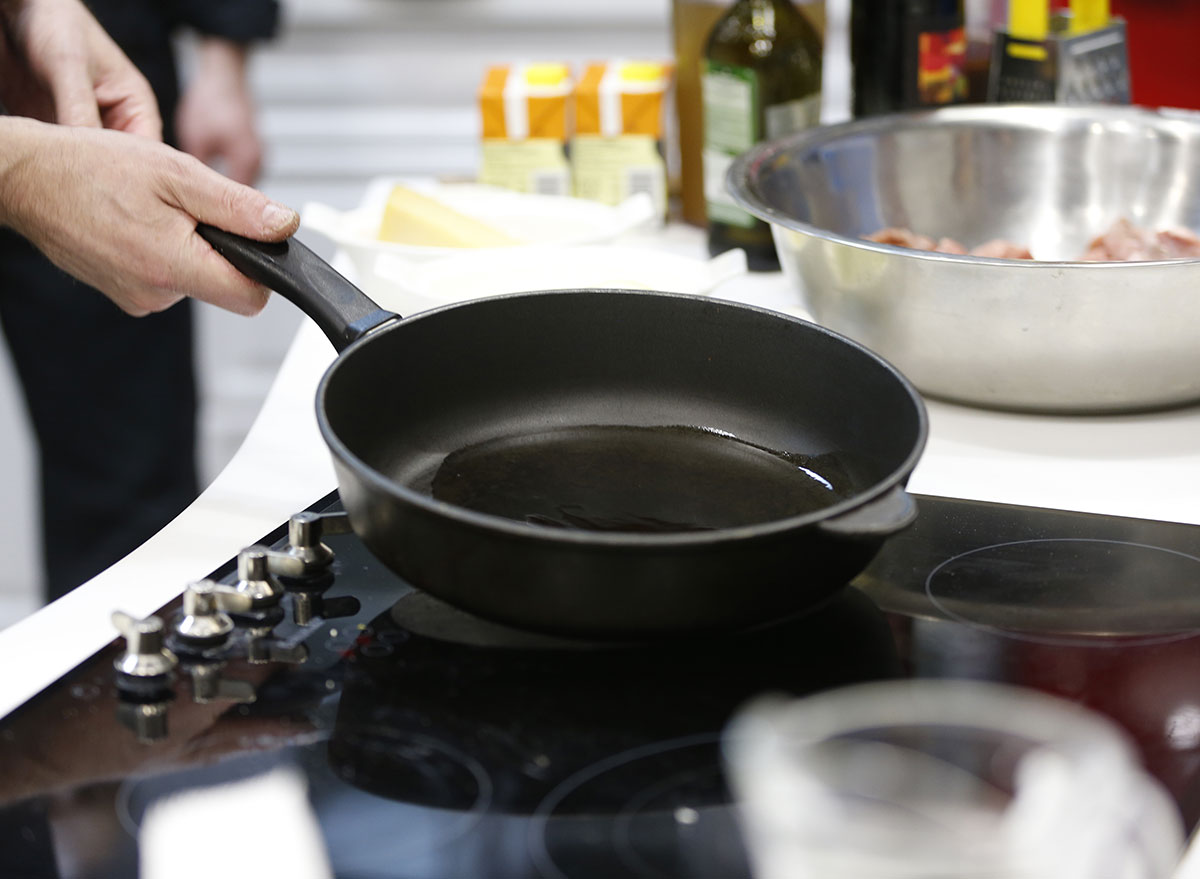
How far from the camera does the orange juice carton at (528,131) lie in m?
1.24

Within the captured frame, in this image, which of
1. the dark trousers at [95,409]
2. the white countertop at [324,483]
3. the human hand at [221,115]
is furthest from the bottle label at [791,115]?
the dark trousers at [95,409]

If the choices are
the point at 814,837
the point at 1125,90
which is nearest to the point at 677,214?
the point at 1125,90

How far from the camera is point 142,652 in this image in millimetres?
541

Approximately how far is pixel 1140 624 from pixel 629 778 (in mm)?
262

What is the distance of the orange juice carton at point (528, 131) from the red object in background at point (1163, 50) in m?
0.68

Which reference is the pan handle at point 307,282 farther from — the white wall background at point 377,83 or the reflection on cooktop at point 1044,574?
the white wall background at point 377,83

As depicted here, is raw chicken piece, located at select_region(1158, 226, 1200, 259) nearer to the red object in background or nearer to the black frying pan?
the black frying pan

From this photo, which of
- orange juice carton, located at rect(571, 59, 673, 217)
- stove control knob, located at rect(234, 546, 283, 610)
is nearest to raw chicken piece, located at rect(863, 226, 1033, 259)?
orange juice carton, located at rect(571, 59, 673, 217)

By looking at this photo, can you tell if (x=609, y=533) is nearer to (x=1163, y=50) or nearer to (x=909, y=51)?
(x=909, y=51)

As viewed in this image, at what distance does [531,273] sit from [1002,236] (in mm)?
398

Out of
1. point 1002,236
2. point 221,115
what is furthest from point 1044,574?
point 221,115

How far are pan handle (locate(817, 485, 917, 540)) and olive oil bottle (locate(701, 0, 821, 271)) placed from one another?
617 millimetres

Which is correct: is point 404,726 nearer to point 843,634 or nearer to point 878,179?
point 843,634

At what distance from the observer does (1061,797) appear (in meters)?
0.47
